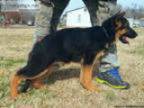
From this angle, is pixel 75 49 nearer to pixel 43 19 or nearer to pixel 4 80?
pixel 43 19

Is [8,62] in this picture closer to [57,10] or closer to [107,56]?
[57,10]

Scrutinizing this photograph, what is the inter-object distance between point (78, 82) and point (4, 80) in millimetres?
1004

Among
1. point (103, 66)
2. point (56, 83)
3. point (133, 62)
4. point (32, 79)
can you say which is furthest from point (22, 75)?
point (133, 62)

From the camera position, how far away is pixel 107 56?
19.4 ft

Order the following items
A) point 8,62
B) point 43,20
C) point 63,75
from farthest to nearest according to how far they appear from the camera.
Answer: point 8,62, point 63,75, point 43,20

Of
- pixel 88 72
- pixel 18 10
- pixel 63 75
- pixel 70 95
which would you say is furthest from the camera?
pixel 18 10

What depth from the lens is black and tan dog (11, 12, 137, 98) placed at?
17.6 ft

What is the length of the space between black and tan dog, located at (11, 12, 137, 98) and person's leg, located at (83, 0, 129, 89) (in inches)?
7.8

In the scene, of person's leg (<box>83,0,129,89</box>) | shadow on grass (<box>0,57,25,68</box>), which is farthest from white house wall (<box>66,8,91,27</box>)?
person's leg (<box>83,0,129,89</box>)

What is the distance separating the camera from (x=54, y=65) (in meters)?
5.57

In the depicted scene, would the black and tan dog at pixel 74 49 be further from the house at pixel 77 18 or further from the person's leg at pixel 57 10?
the house at pixel 77 18

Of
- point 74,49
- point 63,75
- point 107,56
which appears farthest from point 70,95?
point 63,75

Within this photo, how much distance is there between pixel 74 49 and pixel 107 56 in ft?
1.90

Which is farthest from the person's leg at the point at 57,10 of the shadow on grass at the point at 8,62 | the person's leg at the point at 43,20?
the shadow on grass at the point at 8,62
